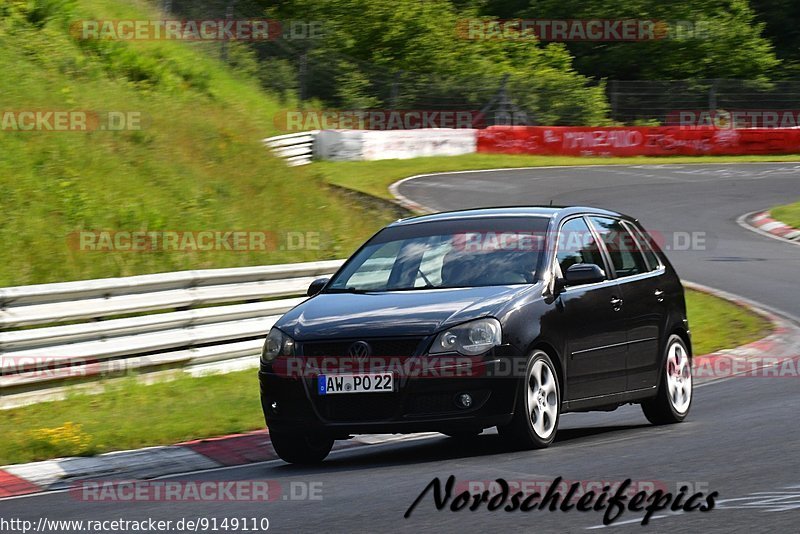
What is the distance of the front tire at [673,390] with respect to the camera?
9781 millimetres

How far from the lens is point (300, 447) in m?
8.53

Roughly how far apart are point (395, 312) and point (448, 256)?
960mm

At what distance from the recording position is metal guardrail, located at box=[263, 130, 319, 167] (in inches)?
1133

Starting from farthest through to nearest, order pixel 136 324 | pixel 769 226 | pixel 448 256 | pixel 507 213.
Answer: pixel 769 226 → pixel 136 324 → pixel 507 213 → pixel 448 256

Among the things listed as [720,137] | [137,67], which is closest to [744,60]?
[720,137]

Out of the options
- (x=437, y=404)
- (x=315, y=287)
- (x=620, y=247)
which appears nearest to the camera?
(x=437, y=404)

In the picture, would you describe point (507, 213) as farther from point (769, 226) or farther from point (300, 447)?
point (769, 226)

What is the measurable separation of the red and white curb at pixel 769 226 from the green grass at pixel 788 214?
0.38 feet
